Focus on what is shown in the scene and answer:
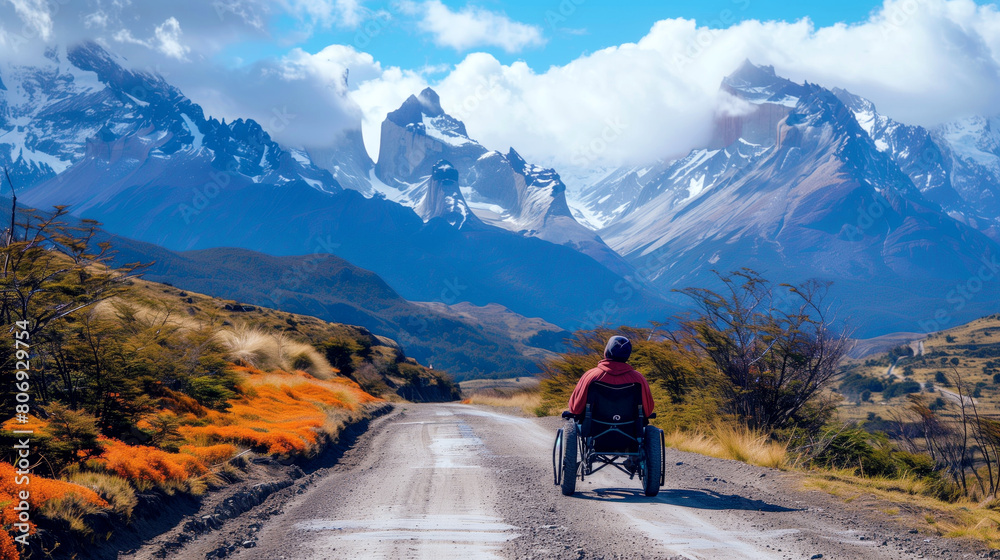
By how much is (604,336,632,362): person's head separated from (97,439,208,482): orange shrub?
221 inches

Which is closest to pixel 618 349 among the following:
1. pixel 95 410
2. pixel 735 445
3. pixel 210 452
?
pixel 735 445

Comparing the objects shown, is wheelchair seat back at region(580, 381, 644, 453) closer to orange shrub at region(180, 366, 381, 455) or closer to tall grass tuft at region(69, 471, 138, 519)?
tall grass tuft at region(69, 471, 138, 519)

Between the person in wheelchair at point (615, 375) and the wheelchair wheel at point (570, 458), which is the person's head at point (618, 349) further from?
the wheelchair wheel at point (570, 458)

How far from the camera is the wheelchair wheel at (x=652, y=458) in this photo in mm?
7293

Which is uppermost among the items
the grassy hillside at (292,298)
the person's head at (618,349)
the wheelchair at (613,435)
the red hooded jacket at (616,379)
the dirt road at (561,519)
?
the grassy hillside at (292,298)

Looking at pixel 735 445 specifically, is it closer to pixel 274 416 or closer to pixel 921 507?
pixel 921 507

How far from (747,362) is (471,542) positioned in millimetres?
8291

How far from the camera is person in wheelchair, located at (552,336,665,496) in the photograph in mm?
7348

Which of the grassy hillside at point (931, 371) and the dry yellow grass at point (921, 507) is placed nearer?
the dry yellow grass at point (921, 507)

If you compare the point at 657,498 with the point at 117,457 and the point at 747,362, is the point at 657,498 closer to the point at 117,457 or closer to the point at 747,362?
the point at 747,362

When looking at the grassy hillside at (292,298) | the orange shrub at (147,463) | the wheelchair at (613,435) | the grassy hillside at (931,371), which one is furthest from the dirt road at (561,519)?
the grassy hillside at (292,298)

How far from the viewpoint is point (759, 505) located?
7.15m

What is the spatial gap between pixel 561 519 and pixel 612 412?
1.68 m

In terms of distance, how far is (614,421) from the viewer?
747 centimetres
